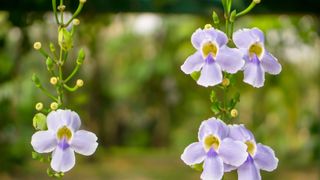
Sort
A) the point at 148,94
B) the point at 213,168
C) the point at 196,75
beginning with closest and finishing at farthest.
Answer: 1. the point at 213,168
2. the point at 196,75
3. the point at 148,94

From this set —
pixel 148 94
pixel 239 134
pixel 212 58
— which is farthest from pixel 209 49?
pixel 148 94

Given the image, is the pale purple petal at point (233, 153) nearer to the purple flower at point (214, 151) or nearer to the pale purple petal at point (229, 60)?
the purple flower at point (214, 151)

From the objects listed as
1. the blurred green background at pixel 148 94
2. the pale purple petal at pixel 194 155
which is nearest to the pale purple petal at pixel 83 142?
the pale purple petal at pixel 194 155

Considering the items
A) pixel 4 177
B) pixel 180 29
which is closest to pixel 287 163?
pixel 180 29

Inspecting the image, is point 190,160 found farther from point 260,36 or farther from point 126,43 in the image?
point 126,43

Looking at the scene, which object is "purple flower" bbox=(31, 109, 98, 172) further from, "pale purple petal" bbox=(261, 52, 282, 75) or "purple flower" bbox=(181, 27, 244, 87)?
"pale purple petal" bbox=(261, 52, 282, 75)

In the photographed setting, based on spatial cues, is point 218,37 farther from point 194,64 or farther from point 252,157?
point 252,157
